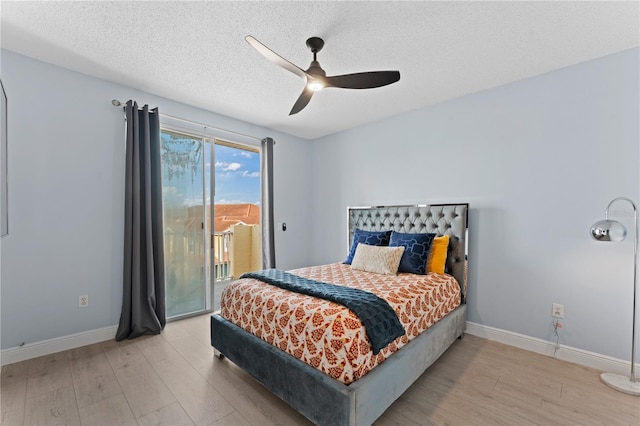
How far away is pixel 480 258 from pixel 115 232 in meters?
3.83

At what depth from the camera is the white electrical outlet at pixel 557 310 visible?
2510 millimetres

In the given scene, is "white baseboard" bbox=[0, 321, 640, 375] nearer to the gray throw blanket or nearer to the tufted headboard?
the tufted headboard

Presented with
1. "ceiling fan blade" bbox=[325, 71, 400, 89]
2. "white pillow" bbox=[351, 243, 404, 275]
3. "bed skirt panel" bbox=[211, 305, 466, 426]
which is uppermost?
"ceiling fan blade" bbox=[325, 71, 400, 89]

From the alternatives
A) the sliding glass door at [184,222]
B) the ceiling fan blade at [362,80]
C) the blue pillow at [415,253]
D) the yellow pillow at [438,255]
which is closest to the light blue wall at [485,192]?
the yellow pillow at [438,255]

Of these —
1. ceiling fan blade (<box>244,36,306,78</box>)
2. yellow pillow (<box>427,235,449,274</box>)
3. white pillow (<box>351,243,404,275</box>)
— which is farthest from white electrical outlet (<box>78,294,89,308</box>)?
yellow pillow (<box>427,235,449,274</box>)

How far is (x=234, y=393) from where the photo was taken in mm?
1970

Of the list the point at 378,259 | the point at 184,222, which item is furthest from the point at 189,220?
the point at 378,259

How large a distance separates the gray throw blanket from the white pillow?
2.55 feet

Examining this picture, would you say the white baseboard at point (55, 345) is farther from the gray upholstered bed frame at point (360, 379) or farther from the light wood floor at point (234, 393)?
the gray upholstered bed frame at point (360, 379)

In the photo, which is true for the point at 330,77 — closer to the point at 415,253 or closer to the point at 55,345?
the point at 415,253

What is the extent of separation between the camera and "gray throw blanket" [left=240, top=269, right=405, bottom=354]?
5.41ft

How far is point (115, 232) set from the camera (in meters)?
2.88

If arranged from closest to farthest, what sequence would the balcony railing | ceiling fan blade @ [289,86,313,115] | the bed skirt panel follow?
1. the bed skirt panel
2. ceiling fan blade @ [289,86,313,115]
3. the balcony railing

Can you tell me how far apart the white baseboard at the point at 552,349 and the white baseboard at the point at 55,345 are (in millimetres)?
3746
